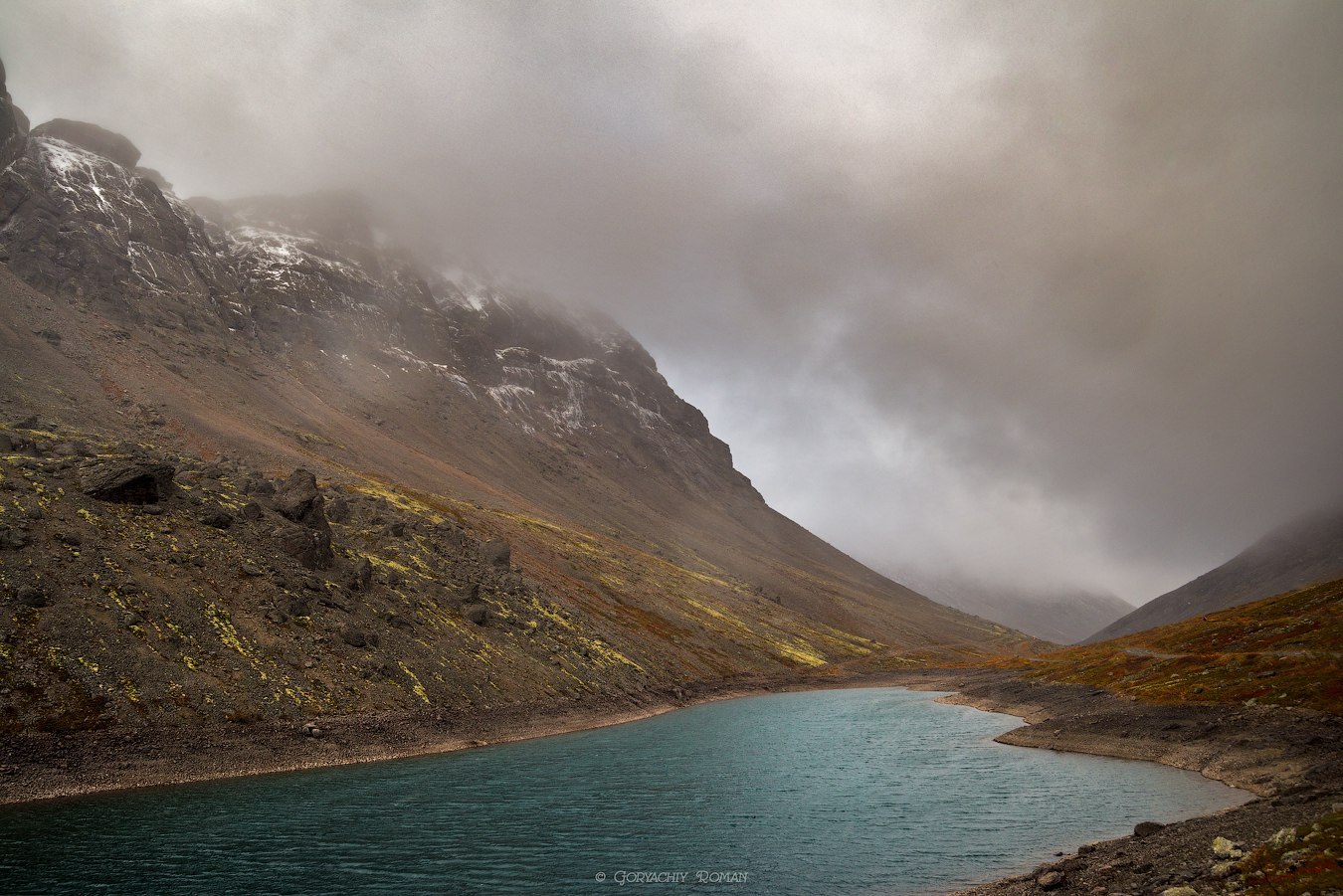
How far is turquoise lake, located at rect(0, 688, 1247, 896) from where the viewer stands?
35.2 metres

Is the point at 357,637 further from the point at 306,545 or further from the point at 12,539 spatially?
the point at 12,539

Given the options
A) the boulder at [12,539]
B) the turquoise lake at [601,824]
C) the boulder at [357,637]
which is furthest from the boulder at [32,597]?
the boulder at [357,637]

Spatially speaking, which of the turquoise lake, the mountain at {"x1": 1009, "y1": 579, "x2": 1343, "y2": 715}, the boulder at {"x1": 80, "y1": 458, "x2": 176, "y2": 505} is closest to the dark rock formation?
the boulder at {"x1": 80, "y1": 458, "x2": 176, "y2": 505}

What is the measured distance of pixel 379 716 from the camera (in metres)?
68.4

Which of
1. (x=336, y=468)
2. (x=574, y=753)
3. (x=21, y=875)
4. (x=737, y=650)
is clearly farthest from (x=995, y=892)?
(x=336, y=468)

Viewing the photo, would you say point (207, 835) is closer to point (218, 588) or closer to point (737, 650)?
point (218, 588)

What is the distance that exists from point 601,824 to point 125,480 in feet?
195

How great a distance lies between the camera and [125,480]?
71.2 m

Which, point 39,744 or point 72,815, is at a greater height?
point 39,744

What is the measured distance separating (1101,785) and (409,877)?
49.0 m

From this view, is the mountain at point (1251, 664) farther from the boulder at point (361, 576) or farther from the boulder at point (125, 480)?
the boulder at point (125, 480)

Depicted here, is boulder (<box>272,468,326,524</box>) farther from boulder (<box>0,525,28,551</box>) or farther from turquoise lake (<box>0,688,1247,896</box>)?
turquoise lake (<box>0,688,1247,896</box>)

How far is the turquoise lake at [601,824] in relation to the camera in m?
35.2

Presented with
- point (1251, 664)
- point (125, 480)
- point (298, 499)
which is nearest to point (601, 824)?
point (125, 480)
